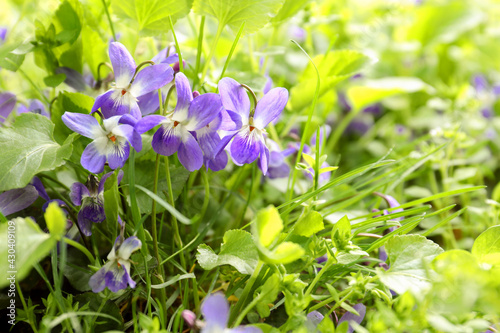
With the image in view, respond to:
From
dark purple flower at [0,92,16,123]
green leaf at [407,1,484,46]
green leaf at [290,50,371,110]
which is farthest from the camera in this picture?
green leaf at [407,1,484,46]

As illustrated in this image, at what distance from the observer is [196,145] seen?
613 mm

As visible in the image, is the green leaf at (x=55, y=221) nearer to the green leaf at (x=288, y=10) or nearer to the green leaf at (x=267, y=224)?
the green leaf at (x=267, y=224)

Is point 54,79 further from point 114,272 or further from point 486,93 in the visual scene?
point 486,93

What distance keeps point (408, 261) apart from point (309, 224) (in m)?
0.16

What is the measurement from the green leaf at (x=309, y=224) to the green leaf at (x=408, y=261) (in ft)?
0.36

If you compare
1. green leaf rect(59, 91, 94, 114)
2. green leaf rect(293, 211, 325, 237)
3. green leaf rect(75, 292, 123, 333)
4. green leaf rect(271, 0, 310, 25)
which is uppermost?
green leaf rect(271, 0, 310, 25)

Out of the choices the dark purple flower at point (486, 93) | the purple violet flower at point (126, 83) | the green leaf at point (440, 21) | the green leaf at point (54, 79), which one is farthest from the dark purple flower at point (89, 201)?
the green leaf at point (440, 21)

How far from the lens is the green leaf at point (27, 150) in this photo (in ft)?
1.92

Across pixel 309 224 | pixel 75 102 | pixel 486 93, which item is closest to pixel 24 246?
pixel 75 102

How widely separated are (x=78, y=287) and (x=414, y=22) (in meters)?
1.80

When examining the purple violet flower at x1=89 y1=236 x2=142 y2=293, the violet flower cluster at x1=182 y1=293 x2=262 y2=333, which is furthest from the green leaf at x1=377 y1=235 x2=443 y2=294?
the purple violet flower at x1=89 y1=236 x2=142 y2=293

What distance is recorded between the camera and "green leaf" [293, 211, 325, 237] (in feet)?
2.08

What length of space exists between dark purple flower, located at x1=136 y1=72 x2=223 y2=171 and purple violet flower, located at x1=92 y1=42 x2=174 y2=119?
5 centimetres

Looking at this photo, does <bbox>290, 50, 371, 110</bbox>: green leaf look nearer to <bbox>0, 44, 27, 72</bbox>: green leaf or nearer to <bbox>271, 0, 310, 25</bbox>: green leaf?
<bbox>271, 0, 310, 25</bbox>: green leaf
